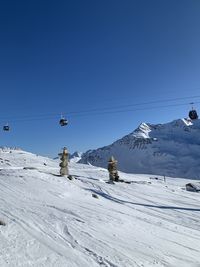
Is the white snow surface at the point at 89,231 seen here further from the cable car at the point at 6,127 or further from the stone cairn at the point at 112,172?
the cable car at the point at 6,127

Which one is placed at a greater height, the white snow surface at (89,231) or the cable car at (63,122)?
the cable car at (63,122)

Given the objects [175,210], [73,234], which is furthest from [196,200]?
[73,234]

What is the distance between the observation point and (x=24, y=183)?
2894cm

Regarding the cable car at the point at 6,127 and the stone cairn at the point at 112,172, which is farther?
the cable car at the point at 6,127

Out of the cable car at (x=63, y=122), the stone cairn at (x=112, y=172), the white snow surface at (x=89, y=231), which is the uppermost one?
the cable car at (x=63, y=122)

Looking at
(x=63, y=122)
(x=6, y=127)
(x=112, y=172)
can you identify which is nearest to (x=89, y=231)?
(x=63, y=122)

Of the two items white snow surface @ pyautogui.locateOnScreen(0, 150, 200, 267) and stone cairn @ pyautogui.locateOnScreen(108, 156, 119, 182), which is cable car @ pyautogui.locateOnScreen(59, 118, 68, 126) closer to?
stone cairn @ pyautogui.locateOnScreen(108, 156, 119, 182)

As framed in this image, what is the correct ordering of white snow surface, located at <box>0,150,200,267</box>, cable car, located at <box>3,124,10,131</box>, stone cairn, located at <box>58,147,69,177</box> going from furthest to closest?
cable car, located at <box>3,124,10,131</box>
stone cairn, located at <box>58,147,69,177</box>
white snow surface, located at <box>0,150,200,267</box>

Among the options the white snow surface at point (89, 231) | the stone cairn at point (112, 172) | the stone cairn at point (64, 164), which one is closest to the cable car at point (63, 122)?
the stone cairn at point (64, 164)

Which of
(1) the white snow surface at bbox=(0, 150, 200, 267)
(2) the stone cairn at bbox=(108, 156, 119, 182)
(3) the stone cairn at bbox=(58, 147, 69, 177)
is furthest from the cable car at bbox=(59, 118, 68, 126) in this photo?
(1) the white snow surface at bbox=(0, 150, 200, 267)

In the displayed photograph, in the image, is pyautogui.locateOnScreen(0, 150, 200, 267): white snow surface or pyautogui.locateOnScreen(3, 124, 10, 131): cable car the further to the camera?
pyautogui.locateOnScreen(3, 124, 10, 131): cable car

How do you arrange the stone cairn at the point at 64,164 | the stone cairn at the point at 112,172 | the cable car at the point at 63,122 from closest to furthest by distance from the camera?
the stone cairn at the point at 64,164
the cable car at the point at 63,122
the stone cairn at the point at 112,172

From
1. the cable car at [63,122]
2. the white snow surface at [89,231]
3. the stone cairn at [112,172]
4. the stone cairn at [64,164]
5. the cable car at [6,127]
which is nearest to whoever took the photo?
the white snow surface at [89,231]

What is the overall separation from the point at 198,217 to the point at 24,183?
14.2 meters
